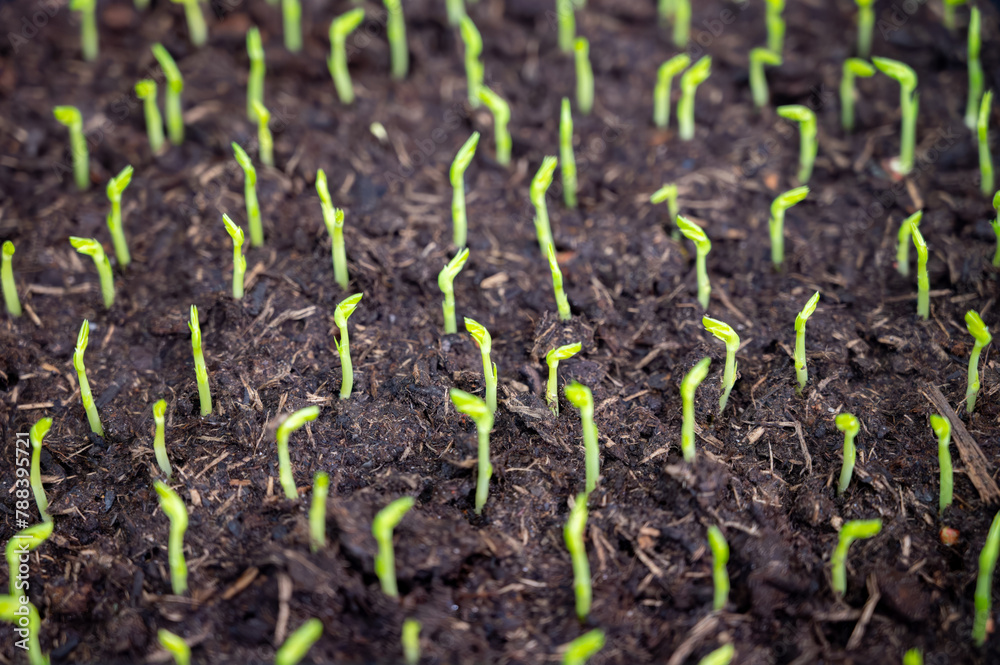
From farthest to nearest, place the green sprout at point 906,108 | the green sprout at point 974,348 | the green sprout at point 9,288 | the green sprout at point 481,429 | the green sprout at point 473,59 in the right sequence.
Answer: the green sprout at point 473,59 → the green sprout at point 906,108 → the green sprout at point 9,288 → the green sprout at point 974,348 → the green sprout at point 481,429

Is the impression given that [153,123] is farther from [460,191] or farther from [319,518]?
[319,518]

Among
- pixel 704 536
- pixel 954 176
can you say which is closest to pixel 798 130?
pixel 954 176

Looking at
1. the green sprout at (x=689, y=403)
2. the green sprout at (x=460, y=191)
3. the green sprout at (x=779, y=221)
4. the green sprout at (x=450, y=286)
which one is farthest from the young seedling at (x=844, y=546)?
the green sprout at (x=460, y=191)

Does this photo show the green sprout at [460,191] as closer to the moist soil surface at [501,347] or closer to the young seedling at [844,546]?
the moist soil surface at [501,347]

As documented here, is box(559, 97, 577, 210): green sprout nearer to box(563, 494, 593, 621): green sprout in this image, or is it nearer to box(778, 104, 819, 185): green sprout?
box(778, 104, 819, 185): green sprout

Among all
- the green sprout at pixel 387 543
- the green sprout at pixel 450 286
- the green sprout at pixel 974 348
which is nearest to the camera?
the green sprout at pixel 387 543

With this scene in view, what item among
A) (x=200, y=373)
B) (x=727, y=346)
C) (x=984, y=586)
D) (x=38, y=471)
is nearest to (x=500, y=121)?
(x=727, y=346)
